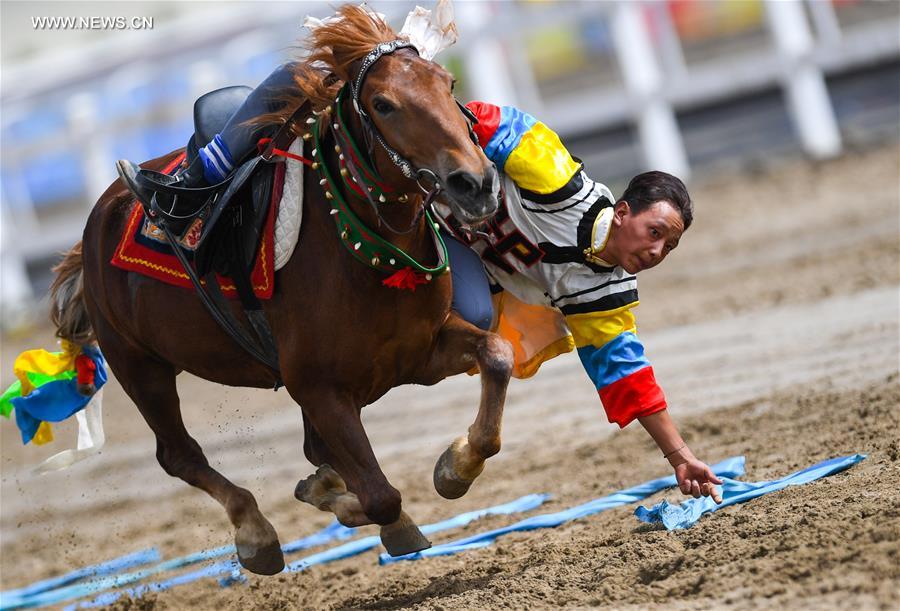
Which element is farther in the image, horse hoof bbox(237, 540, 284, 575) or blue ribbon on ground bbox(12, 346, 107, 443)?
blue ribbon on ground bbox(12, 346, 107, 443)

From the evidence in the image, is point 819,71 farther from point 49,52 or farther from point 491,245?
point 49,52

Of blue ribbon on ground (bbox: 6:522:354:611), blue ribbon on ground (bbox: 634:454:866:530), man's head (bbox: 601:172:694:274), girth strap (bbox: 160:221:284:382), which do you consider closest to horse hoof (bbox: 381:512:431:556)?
girth strap (bbox: 160:221:284:382)

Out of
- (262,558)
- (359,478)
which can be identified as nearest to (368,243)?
(359,478)

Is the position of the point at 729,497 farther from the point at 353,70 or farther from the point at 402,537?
the point at 353,70

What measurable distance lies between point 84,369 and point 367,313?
6.70ft

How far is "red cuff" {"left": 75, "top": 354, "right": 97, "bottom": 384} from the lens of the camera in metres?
5.29

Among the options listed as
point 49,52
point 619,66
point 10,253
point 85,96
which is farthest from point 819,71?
point 49,52

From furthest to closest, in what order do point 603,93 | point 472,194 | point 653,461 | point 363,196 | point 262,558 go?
point 603,93 → point 653,461 → point 262,558 → point 363,196 → point 472,194

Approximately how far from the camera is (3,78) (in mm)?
18109

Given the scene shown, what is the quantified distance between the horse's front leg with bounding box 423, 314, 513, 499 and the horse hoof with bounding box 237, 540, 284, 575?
2.43 ft

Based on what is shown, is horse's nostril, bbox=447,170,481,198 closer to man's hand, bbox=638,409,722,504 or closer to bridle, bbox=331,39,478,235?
bridle, bbox=331,39,478,235

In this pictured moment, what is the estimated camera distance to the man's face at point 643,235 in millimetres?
4004

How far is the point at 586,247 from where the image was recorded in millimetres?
4082

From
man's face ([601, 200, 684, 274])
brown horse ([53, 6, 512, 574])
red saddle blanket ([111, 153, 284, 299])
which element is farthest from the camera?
man's face ([601, 200, 684, 274])
